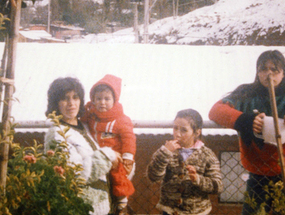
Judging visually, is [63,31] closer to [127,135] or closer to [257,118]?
[127,135]

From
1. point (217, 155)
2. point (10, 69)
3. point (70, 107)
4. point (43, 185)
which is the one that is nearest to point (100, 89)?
point (70, 107)

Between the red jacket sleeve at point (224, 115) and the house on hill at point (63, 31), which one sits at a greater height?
the house on hill at point (63, 31)

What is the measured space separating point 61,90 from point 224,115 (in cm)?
149

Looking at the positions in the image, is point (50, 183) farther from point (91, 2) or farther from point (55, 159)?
point (91, 2)

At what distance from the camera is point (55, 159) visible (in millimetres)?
2562

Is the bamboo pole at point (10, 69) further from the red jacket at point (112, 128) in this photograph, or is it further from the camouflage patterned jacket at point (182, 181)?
the camouflage patterned jacket at point (182, 181)

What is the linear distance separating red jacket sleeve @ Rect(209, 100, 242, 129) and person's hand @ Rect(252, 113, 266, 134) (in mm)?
153

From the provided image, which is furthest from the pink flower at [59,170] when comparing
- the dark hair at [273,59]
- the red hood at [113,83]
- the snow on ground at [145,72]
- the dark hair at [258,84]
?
the dark hair at [273,59]

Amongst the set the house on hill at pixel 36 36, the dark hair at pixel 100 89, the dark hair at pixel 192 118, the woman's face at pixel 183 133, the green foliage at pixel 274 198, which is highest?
the house on hill at pixel 36 36

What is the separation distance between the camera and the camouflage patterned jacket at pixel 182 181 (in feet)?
9.44

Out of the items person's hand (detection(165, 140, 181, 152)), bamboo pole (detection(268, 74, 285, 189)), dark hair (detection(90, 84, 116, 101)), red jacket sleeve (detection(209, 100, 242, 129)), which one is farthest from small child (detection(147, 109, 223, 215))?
dark hair (detection(90, 84, 116, 101))

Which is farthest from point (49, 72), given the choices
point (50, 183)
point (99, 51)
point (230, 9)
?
point (230, 9)

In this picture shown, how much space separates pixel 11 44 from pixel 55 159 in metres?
0.93

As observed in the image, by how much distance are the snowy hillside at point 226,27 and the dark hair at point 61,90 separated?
534mm
